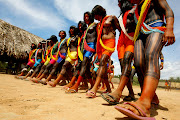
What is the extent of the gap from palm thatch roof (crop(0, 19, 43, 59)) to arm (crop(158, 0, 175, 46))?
1108 cm

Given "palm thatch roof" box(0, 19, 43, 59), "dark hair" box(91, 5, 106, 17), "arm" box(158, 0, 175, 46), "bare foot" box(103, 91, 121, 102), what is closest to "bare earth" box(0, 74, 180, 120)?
"bare foot" box(103, 91, 121, 102)

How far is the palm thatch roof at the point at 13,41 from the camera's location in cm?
989

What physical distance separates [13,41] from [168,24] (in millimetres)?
12026

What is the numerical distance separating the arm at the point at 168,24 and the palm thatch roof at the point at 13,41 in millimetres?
11081

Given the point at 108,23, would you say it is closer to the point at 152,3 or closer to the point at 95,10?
the point at 95,10

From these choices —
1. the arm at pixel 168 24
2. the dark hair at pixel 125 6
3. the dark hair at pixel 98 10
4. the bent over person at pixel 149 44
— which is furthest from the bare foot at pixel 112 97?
the dark hair at pixel 98 10

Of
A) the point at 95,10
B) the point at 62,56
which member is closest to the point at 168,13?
the point at 95,10

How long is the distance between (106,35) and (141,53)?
4.36 feet

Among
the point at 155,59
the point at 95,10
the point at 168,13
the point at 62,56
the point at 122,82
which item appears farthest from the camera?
the point at 62,56

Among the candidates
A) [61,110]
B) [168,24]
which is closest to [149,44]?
[168,24]

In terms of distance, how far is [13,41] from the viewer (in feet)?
35.2

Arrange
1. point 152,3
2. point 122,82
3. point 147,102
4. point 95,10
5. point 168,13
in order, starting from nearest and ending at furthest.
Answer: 1. point 147,102
2. point 168,13
3. point 152,3
4. point 122,82
5. point 95,10

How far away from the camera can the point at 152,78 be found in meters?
1.36

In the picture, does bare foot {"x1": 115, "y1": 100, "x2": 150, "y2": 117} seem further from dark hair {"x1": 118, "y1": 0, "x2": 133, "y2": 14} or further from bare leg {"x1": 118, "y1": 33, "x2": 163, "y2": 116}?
dark hair {"x1": 118, "y1": 0, "x2": 133, "y2": 14}
